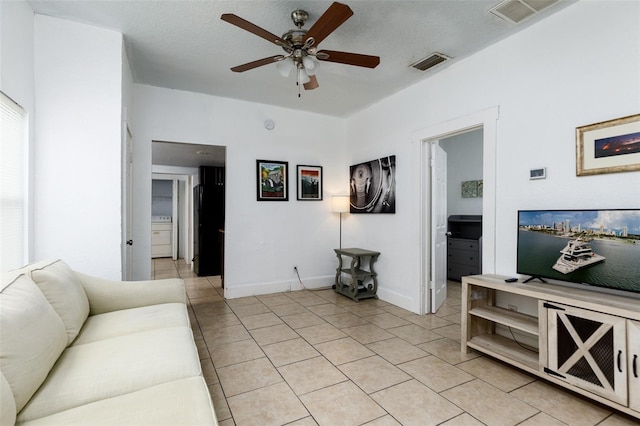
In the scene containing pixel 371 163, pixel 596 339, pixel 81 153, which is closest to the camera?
pixel 596 339

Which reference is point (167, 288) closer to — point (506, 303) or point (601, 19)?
point (506, 303)

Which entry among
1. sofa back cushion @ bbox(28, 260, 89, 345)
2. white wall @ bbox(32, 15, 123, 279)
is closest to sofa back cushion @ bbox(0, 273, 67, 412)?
sofa back cushion @ bbox(28, 260, 89, 345)

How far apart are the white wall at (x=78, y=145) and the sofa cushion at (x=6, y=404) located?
181cm

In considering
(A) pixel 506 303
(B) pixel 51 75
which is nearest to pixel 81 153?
(B) pixel 51 75

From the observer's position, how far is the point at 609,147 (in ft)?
6.92

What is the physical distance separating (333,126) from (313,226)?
5.47 feet

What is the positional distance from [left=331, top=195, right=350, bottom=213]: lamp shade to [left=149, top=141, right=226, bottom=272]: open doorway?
95.8 inches

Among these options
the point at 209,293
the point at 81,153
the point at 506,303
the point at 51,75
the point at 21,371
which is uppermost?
the point at 51,75

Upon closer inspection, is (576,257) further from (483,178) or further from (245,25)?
(245,25)

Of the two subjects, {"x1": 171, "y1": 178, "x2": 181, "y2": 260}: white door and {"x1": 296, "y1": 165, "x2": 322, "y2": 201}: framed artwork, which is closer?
{"x1": 296, "y1": 165, "x2": 322, "y2": 201}: framed artwork

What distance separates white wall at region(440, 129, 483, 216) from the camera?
564 cm

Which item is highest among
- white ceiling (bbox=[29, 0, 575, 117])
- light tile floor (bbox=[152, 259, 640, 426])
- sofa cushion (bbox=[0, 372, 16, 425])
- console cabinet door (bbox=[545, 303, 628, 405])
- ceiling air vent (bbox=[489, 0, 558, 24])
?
white ceiling (bbox=[29, 0, 575, 117])

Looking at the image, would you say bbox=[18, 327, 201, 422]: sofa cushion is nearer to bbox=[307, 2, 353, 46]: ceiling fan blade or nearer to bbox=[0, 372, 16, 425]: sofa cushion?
bbox=[0, 372, 16, 425]: sofa cushion

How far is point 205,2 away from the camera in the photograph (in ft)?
7.55
